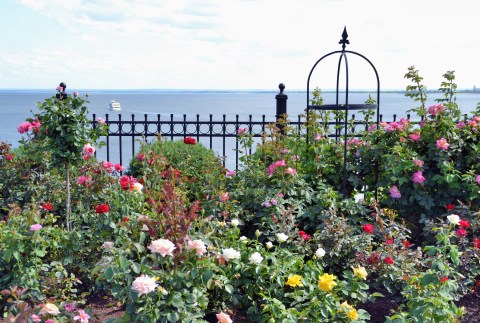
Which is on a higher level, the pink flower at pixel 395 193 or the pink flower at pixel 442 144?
the pink flower at pixel 442 144

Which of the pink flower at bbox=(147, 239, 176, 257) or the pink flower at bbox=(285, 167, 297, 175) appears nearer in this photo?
the pink flower at bbox=(147, 239, 176, 257)

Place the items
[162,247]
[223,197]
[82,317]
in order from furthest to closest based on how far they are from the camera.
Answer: [223,197] → [82,317] → [162,247]

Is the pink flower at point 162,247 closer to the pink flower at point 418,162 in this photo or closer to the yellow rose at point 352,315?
the yellow rose at point 352,315

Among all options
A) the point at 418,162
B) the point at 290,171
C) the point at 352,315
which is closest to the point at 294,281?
the point at 352,315

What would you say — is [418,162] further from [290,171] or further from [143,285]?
[143,285]

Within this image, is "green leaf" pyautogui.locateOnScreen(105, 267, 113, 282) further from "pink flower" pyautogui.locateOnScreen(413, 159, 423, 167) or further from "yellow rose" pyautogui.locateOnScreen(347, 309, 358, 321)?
"pink flower" pyautogui.locateOnScreen(413, 159, 423, 167)

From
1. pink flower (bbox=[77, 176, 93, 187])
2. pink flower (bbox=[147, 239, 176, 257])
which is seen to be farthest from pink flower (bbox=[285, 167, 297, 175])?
pink flower (bbox=[147, 239, 176, 257])

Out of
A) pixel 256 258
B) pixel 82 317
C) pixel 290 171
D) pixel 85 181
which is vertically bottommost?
pixel 82 317

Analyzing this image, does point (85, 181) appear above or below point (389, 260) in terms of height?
above

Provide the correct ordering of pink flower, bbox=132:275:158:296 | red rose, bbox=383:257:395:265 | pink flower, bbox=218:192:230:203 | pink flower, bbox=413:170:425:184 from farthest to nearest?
1. pink flower, bbox=413:170:425:184
2. pink flower, bbox=218:192:230:203
3. red rose, bbox=383:257:395:265
4. pink flower, bbox=132:275:158:296

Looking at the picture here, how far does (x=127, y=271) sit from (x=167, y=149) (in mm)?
3571

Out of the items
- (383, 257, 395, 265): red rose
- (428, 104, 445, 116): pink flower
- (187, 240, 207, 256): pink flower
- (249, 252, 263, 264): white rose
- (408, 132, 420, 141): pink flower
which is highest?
(428, 104, 445, 116): pink flower

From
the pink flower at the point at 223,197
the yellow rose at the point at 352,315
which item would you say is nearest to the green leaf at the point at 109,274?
the yellow rose at the point at 352,315

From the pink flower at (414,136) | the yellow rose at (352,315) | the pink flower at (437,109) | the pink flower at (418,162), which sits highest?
the pink flower at (437,109)
